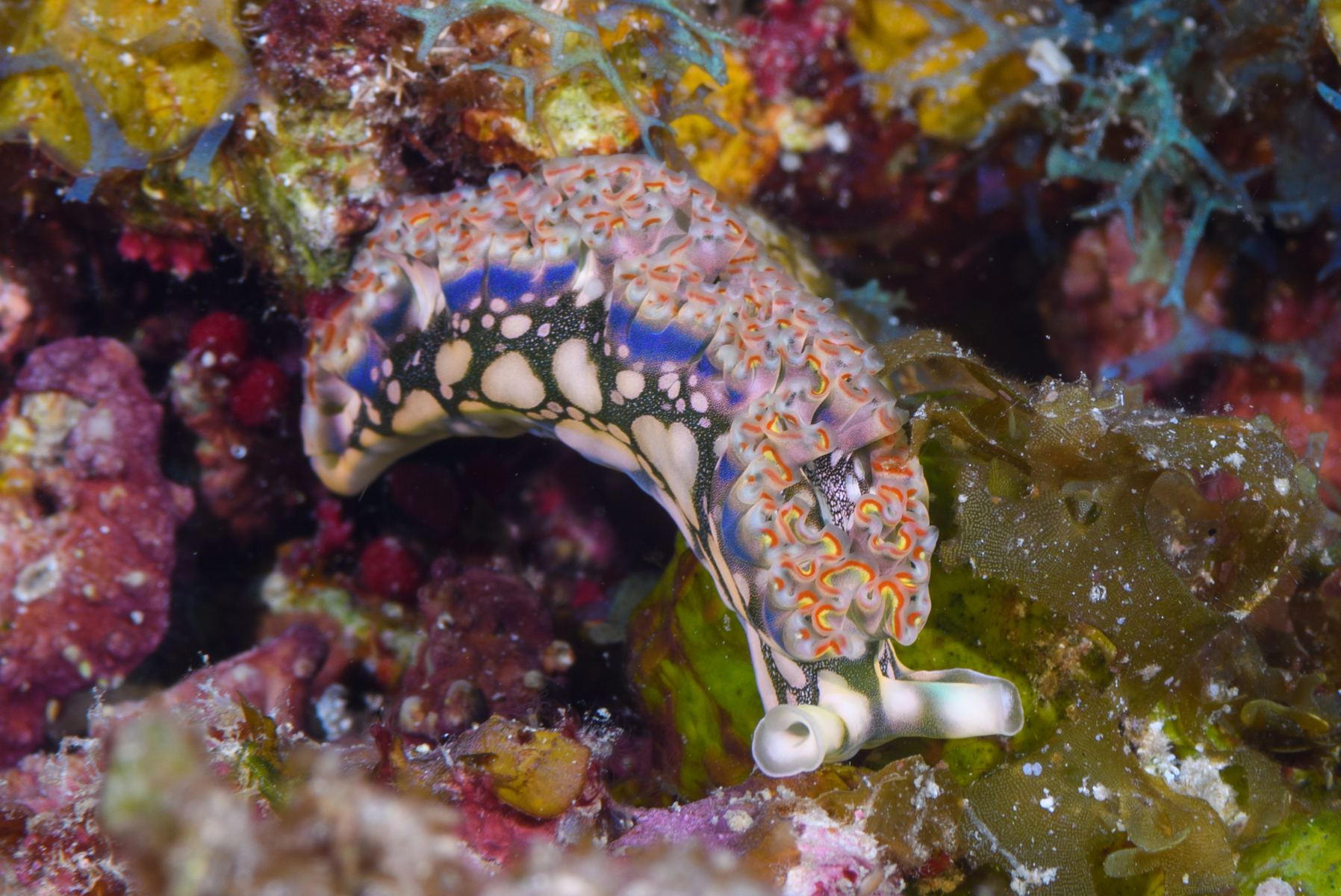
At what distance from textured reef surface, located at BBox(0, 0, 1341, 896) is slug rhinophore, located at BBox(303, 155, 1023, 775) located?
15mm

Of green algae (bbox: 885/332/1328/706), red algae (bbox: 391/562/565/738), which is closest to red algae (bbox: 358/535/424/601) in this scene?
red algae (bbox: 391/562/565/738)

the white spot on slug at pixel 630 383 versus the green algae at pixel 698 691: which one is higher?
the white spot on slug at pixel 630 383

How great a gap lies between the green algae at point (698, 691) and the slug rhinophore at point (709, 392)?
0.18 meters

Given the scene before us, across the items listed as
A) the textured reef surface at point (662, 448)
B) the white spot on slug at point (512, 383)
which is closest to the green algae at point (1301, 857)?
the textured reef surface at point (662, 448)

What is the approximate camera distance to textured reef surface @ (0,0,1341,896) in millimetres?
1886

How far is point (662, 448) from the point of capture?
2.15m

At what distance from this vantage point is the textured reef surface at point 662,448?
6.19 ft

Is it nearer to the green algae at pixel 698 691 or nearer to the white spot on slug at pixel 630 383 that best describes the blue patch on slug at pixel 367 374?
the white spot on slug at pixel 630 383

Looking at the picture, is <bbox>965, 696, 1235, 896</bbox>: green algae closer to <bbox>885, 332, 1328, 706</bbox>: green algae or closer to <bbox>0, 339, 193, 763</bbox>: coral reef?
<bbox>885, 332, 1328, 706</bbox>: green algae

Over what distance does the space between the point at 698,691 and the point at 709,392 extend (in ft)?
3.07

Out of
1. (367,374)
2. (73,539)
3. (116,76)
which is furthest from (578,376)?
(73,539)

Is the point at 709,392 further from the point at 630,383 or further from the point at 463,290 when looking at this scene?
the point at 463,290

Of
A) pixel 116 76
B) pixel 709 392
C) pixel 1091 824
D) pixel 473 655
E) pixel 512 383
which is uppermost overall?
pixel 116 76

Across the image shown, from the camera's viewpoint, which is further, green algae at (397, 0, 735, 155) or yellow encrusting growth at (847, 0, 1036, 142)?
yellow encrusting growth at (847, 0, 1036, 142)
